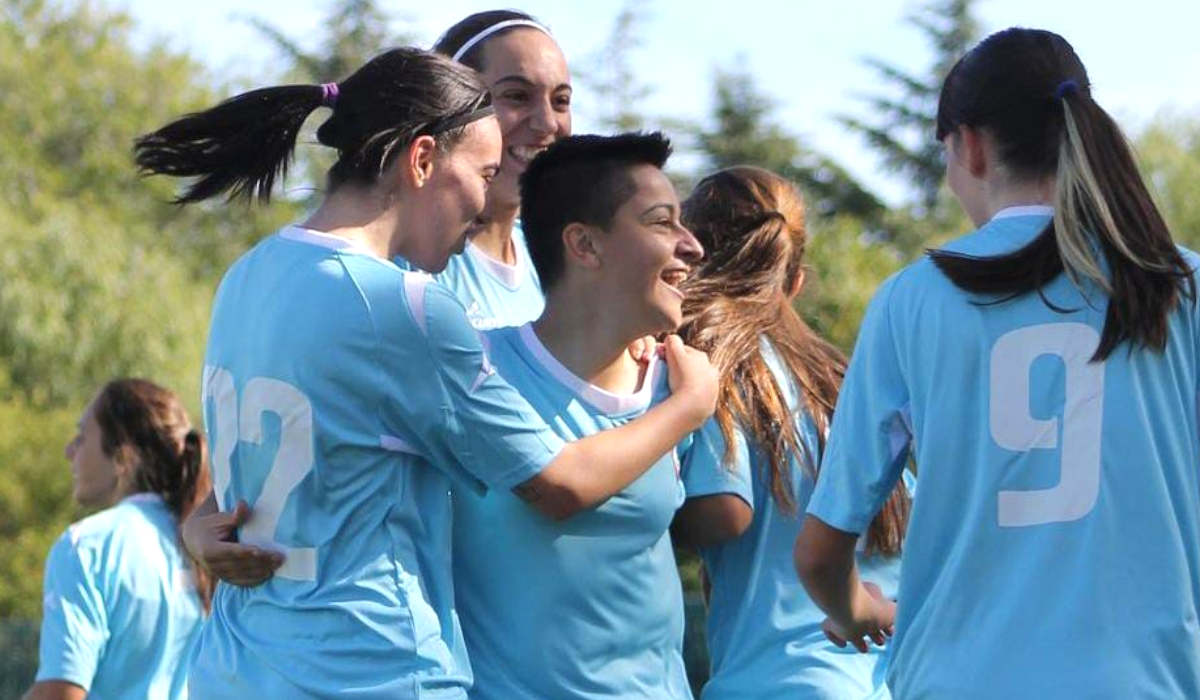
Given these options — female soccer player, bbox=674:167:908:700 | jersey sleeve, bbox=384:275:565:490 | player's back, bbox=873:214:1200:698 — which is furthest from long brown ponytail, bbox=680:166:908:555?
player's back, bbox=873:214:1200:698

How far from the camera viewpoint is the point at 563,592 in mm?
4016

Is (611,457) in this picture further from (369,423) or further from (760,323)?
(760,323)

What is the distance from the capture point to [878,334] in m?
3.67

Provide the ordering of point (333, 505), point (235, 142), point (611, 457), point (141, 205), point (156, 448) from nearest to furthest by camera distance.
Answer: point (333, 505) < point (611, 457) < point (235, 142) < point (156, 448) < point (141, 205)

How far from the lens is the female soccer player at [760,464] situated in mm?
4426

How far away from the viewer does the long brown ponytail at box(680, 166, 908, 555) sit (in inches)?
178

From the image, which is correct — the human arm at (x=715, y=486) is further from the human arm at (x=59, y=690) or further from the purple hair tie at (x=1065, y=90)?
the human arm at (x=59, y=690)

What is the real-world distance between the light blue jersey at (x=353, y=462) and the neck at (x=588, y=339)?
1.21 feet

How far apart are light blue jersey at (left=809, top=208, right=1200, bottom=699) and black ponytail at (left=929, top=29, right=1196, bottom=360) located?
1.3 inches

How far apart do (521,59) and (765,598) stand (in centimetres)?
154

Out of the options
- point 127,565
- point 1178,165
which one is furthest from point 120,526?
point 1178,165

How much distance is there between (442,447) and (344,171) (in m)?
0.56

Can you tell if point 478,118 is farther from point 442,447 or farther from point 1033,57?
point 1033,57

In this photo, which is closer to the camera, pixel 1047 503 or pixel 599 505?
pixel 1047 503
